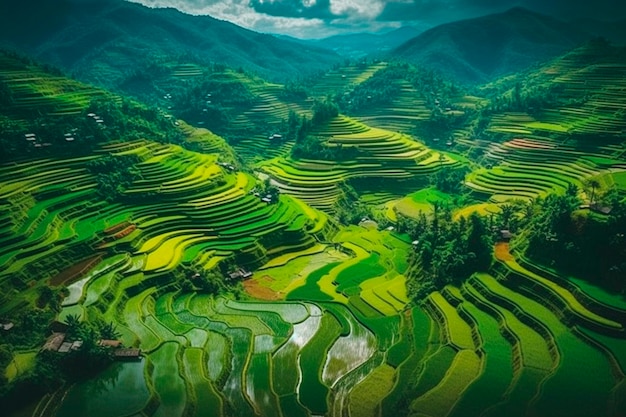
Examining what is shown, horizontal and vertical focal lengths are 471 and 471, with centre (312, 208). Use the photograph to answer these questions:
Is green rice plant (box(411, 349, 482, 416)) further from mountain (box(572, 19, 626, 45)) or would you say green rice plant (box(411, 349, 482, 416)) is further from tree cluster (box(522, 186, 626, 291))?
mountain (box(572, 19, 626, 45))

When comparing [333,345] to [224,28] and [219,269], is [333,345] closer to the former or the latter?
[219,269]

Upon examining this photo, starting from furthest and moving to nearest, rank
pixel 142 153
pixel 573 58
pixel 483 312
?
1. pixel 573 58
2. pixel 142 153
3. pixel 483 312

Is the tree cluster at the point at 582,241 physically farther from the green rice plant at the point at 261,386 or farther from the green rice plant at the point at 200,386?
the green rice plant at the point at 200,386

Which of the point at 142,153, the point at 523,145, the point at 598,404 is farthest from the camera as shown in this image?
the point at 523,145

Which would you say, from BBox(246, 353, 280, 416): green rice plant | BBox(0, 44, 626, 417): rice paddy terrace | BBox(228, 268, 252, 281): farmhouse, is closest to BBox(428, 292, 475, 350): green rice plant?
BBox(0, 44, 626, 417): rice paddy terrace

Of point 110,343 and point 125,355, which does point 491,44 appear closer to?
point 110,343

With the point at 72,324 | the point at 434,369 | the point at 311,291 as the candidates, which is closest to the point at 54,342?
the point at 72,324

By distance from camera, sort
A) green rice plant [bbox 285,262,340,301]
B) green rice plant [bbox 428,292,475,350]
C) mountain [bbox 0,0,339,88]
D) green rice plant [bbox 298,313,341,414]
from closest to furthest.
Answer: green rice plant [bbox 298,313,341,414] < green rice plant [bbox 428,292,475,350] < green rice plant [bbox 285,262,340,301] < mountain [bbox 0,0,339,88]

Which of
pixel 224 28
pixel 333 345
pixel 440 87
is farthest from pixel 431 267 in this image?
pixel 224 28
